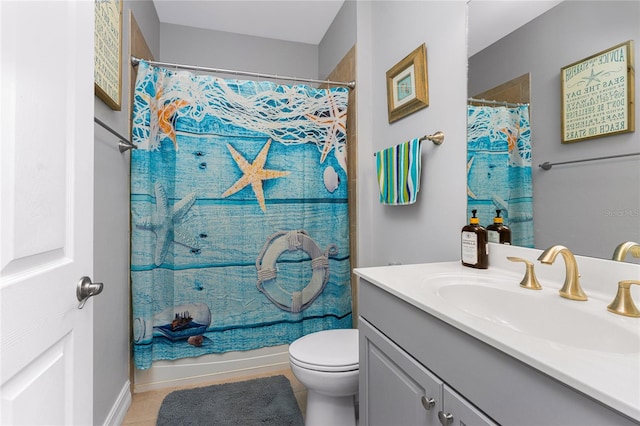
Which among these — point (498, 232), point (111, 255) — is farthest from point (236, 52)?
point (498, 232)

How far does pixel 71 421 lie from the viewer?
0.73 meters

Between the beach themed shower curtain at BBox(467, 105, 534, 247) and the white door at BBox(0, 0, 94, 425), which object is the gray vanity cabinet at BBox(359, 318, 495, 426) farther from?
the white door at BBox(0, 0, 94, 425)

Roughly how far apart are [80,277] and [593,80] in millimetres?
1459

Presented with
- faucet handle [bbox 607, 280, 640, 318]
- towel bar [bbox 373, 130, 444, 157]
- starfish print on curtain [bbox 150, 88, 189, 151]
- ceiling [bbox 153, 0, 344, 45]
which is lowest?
faucet handle [bbox 607, 280, 640, 318]

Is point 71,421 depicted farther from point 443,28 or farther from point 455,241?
point 443,28

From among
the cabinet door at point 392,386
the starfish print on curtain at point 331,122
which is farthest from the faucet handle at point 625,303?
the starfish print on curtain at point 331,122

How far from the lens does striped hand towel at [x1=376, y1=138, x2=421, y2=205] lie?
56.5 inches

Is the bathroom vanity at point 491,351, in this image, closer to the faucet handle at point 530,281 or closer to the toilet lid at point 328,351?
the faucet handle at point 530,281

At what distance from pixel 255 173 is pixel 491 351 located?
1.63m

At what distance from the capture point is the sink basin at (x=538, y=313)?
66cm

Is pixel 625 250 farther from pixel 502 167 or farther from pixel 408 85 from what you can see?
pixel 408 85

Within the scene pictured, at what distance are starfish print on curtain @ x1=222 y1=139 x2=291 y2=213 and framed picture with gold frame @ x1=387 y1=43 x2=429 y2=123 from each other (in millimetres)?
799

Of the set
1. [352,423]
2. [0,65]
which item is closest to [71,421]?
[0,65]

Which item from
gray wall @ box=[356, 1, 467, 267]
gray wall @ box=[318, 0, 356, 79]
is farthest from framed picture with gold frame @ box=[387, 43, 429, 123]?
gray wall @ box=[318, 0, 356, 79]
